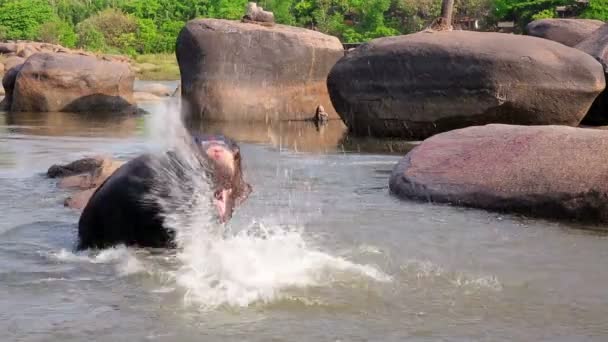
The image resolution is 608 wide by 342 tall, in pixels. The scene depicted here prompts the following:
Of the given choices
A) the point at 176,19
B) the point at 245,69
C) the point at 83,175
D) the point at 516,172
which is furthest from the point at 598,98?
the point at 176,19

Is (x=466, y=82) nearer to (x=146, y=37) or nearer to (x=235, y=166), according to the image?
(x=235, y=166)

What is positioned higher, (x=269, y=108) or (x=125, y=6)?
(x=269, y=108)

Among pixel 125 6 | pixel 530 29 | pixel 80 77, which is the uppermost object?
pixel 530 29

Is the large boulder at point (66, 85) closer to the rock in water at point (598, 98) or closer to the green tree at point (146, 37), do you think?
the rock in water at point (598, 98)

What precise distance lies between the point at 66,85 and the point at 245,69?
15.0 feet

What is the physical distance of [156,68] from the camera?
47.4 meters

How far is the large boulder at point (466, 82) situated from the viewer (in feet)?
37.2

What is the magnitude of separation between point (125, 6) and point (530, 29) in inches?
2243

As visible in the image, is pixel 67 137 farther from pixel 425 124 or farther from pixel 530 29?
pixel 530 29

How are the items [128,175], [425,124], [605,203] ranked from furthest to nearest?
[425,124]
[605,203]
[128,175]

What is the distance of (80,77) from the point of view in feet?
59.7

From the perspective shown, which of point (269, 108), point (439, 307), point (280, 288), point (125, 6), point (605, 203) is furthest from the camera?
point (125, 6)

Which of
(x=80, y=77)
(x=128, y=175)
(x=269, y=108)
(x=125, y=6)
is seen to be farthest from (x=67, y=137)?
(x=125, y=6)

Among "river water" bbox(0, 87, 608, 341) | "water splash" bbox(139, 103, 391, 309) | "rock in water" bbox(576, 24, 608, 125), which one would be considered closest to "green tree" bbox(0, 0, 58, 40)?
"rock in water" bbox(576, 24, 608, 125)
